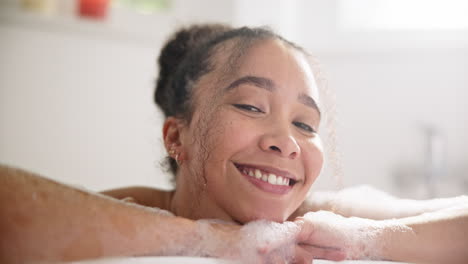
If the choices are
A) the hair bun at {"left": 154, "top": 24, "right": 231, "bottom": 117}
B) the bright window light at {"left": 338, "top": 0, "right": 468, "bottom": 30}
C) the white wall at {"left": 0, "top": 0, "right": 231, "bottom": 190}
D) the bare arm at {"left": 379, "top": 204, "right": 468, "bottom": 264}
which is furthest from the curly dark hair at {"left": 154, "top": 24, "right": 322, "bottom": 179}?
the bright window light at {"left": 338, "top": 0, "right": 468, "bottom": 30}

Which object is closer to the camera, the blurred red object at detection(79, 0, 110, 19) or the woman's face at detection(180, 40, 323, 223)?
the woman's face at detection(180, 40, 323, 223)

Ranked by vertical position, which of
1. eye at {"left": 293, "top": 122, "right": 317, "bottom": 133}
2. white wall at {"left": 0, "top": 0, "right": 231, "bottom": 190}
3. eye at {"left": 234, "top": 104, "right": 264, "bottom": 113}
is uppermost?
eye at {"left": 234, "top": 104, "right": 264, "bottom": 113}

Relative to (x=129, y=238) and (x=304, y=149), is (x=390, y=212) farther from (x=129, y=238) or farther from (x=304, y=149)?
(x=129, y=238)

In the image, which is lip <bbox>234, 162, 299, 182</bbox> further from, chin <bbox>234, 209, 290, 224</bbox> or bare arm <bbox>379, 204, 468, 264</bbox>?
bare arm <bbox>379, 204, 468, 264</bbox>

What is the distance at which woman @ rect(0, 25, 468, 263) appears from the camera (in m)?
0.69

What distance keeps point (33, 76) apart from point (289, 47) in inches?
53.9

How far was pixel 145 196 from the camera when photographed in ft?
4.12

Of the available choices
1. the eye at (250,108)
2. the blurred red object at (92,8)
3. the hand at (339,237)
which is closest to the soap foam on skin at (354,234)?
the hand at (339,237)

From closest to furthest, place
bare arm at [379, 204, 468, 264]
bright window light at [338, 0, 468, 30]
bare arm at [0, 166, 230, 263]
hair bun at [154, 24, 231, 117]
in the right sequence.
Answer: bare arm at [0, 166, 230, 263], bare arm at [379, 204, 468, 264], hair bun at [154, 24, 231, 117], bright window light at [338, 0, 468, 30]

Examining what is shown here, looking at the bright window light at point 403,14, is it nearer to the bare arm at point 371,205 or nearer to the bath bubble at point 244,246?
the bare arm at point 371,205

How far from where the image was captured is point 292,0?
2.45 meters

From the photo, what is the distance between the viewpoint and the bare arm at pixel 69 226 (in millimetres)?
658

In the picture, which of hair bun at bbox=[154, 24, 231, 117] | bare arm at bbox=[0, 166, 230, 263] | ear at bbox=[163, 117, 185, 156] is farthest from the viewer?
hair bun at bbox=[154, 24, 231, 117]

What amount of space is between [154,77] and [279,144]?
4.78 feet
